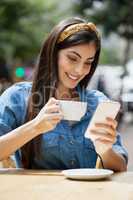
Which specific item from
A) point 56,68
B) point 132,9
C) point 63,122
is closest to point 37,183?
point 63,122

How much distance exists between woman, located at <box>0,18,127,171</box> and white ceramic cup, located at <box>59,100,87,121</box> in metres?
0.22

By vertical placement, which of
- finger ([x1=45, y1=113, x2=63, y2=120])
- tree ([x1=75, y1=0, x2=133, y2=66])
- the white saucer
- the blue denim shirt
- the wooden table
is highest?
tree ([x1=75, y1=0, x2=133, y2=66])

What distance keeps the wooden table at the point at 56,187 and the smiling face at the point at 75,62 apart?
357 millimetres

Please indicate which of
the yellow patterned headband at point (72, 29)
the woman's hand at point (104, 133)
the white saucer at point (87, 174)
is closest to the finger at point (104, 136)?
the woman's hand at point (104, 133)

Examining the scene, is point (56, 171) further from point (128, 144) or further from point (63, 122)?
point (128, 144)

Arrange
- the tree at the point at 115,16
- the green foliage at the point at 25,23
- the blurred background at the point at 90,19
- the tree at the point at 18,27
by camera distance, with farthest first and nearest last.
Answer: the green foliage at the point at 25,23
the tree at the point at 18,27
the tree at the point at 115,16
the blurred background at the point at 90,19

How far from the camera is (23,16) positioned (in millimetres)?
15578

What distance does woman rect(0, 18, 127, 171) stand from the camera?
A: 6.61 feet

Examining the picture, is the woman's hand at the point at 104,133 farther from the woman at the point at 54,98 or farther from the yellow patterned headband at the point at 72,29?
the yellow patterned headband at the point at 72,29

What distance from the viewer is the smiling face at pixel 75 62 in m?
2.01

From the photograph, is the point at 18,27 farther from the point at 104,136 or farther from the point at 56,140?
the point at 104,136

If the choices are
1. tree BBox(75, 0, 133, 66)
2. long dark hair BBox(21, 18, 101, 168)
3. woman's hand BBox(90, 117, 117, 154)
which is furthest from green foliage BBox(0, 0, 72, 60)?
woman's hand BBox(90, 117, 117, 154)

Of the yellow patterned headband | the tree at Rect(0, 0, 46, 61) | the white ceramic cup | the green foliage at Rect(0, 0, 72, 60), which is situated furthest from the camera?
the green foliage at Rect(0, 0, 72, 60)

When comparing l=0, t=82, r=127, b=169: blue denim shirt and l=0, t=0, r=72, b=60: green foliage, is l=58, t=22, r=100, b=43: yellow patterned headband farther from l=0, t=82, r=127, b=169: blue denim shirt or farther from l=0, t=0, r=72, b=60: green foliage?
l=0, t=0, r=72, b=60: green foliage
